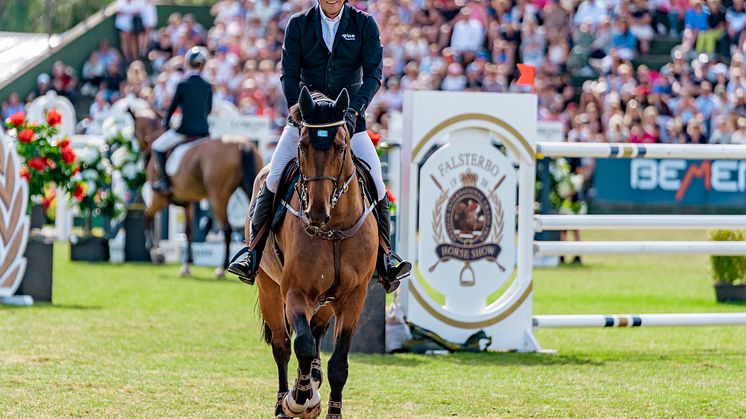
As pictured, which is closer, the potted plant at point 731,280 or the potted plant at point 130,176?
the potted plant at point 731,280

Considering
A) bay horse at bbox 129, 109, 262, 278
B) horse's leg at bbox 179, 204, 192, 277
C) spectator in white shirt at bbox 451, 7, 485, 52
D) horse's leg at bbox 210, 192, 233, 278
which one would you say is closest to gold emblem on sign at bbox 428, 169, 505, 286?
bay horse at bbox 129, 109, 262, 278

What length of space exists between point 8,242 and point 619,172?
11.2 m

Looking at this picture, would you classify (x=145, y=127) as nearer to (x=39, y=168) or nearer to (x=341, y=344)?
(x=39, y=168)

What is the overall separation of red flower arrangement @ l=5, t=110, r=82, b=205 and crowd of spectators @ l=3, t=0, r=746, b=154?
844 centimetres

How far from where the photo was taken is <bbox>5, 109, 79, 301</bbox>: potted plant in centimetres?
1316

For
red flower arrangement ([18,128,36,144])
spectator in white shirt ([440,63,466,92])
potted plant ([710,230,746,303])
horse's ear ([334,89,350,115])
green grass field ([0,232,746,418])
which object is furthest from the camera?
spectator in white shirt ([440,63,466,92])

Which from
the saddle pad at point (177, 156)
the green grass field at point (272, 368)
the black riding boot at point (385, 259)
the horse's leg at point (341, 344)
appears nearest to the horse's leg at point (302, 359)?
the horse's leg at point (341, 344)

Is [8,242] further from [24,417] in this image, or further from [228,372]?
[24,417]

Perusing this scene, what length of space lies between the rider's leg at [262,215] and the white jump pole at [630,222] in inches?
139

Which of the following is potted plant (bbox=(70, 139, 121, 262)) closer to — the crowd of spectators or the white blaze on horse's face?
the crowd of spectators

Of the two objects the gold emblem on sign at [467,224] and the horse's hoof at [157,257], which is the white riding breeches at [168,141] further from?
the gold emblem on sign at [467,224]

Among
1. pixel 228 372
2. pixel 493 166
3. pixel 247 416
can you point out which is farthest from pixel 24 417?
pixel 493 166

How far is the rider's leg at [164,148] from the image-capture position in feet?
58.3

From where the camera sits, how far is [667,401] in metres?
8.32
